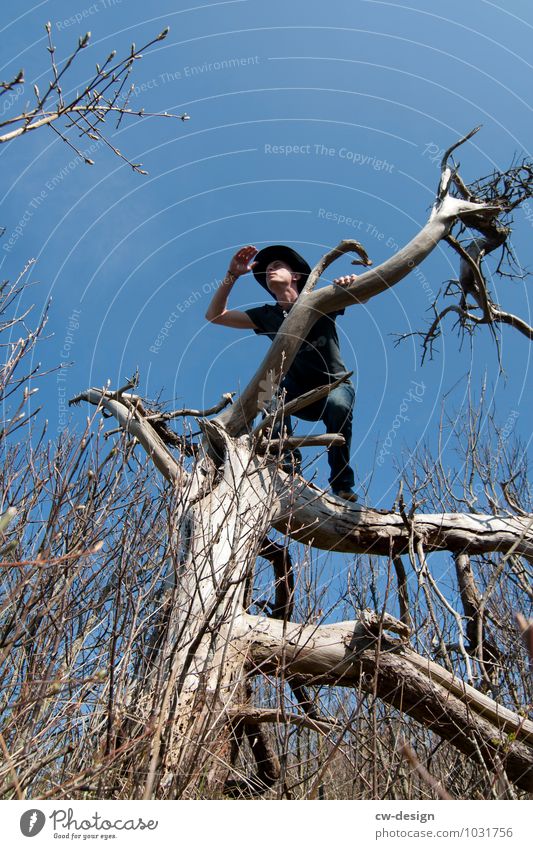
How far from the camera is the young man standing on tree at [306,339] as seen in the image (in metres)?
4.98

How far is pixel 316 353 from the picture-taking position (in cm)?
→ 533

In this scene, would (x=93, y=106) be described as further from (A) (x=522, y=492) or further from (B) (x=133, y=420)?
(A) (x=522, y=492)

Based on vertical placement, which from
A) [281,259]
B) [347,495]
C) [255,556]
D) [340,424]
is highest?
[281,259]

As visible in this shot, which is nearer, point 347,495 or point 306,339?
point 347,495

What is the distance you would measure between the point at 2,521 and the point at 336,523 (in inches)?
155

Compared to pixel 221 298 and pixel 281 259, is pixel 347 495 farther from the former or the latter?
pixel 281 259

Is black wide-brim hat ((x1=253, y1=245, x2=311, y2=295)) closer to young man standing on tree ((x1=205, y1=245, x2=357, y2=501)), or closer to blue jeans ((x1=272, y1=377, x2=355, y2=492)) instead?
young man standing on tree ((x1=205, y1=245, x2=357, y2=501))
